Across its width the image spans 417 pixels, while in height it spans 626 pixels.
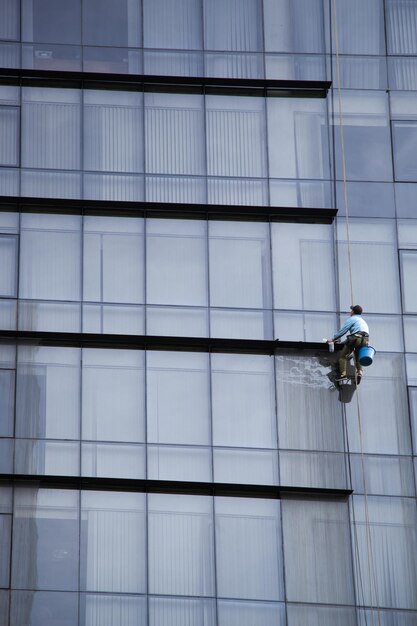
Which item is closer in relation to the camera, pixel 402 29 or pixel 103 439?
pixel 103 439

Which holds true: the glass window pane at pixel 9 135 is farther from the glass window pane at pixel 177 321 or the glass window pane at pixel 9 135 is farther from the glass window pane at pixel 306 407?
the glass window pane at pixel 306 407

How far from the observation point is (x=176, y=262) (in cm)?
3422

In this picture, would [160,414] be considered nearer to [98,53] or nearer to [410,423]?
[410,423]

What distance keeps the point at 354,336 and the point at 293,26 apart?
7494 mm

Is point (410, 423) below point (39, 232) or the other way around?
below

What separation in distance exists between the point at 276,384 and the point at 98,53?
833cm

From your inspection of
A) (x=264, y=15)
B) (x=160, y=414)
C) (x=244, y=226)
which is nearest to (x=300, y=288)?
(x=244, y=226)

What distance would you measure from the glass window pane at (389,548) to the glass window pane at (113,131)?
28.7 feet

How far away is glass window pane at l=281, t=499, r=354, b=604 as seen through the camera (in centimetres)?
3189

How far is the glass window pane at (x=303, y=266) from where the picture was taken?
112ft

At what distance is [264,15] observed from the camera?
35.9 m

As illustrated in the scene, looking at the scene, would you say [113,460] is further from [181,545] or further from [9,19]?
[9,19]

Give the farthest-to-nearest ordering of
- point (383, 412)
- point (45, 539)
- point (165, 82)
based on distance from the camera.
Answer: point (165, 82)
point (383, 412)
point (45, 539)

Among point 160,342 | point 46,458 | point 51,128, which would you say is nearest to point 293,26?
point 51,128
